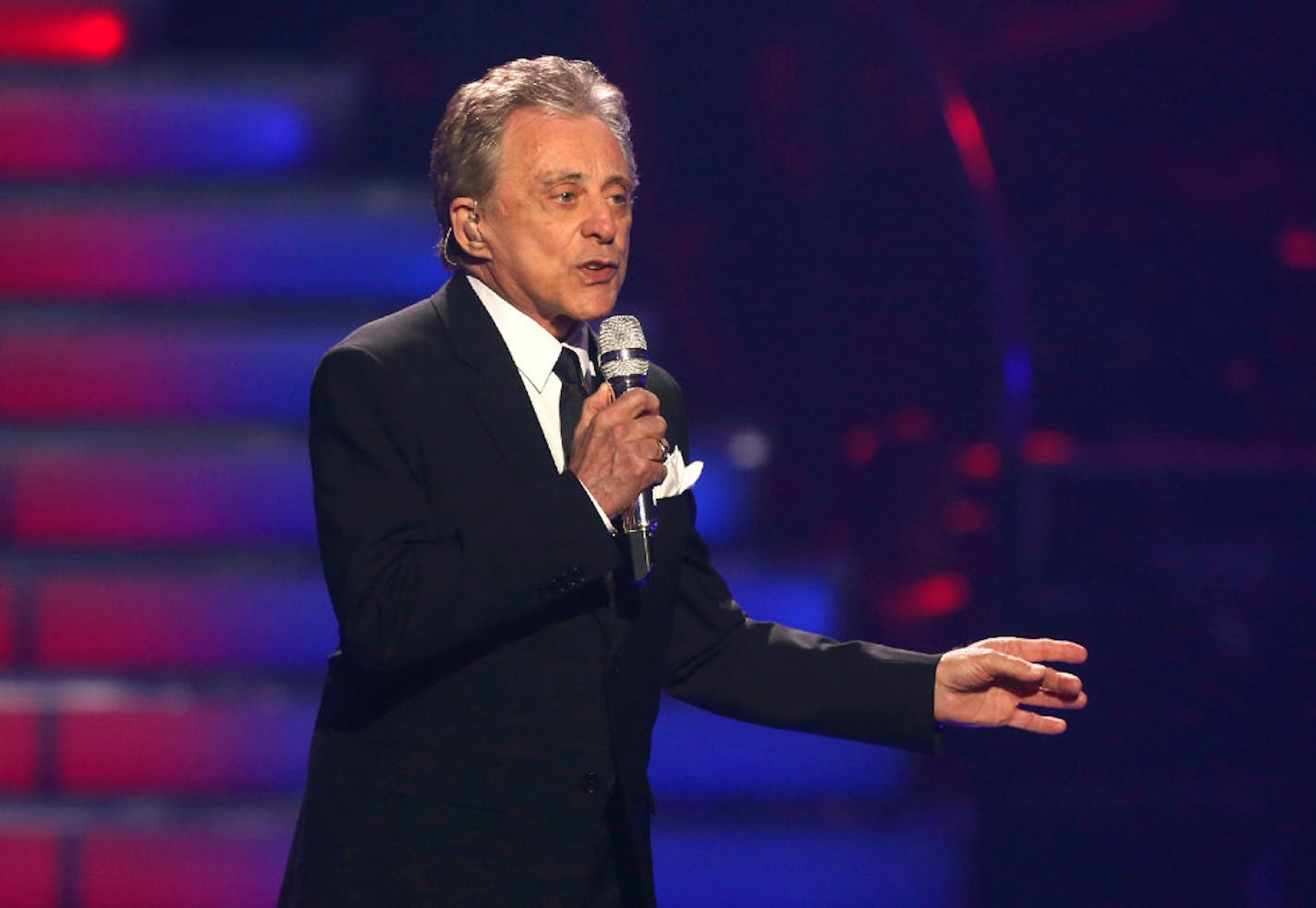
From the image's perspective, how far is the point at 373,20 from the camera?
3.73 metres

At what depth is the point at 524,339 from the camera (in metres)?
1.62

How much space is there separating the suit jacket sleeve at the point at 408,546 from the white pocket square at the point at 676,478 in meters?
0.25

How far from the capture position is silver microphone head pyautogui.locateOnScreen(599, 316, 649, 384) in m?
1.52

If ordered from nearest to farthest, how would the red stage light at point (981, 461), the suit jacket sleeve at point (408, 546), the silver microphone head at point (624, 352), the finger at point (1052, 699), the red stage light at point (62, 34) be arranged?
the suit jacket sleeve at point (408, 546), the silver microphone head at point (624, 352), the finger at point (1052, 699), the red stage light at point (981, 461), the red stage light at point (62, 34)

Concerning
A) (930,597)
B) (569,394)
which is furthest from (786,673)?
(930,597)

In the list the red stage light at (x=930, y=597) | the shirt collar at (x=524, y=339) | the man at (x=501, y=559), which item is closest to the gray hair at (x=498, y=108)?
the man at (x=501, y=559)

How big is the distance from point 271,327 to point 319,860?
75.3 inches

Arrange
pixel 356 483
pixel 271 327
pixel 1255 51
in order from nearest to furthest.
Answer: pixel 356 483 < pixel 1255 51 < pixel 271 327

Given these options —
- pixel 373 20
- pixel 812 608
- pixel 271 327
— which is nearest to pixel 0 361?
pixel 271 327

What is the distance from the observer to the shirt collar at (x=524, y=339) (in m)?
1.61

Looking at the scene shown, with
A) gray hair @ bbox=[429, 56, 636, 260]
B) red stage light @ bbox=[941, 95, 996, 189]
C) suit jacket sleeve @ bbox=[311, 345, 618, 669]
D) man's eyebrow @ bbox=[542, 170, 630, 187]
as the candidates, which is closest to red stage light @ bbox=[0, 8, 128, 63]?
red stage light @ bbox=[941, 95, 996, 189]

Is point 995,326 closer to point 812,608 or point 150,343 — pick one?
point 812,608

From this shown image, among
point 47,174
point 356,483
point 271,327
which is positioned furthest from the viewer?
point 47,174

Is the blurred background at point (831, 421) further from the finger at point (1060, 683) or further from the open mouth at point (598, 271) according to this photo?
the open mouth at point (598, 271)
